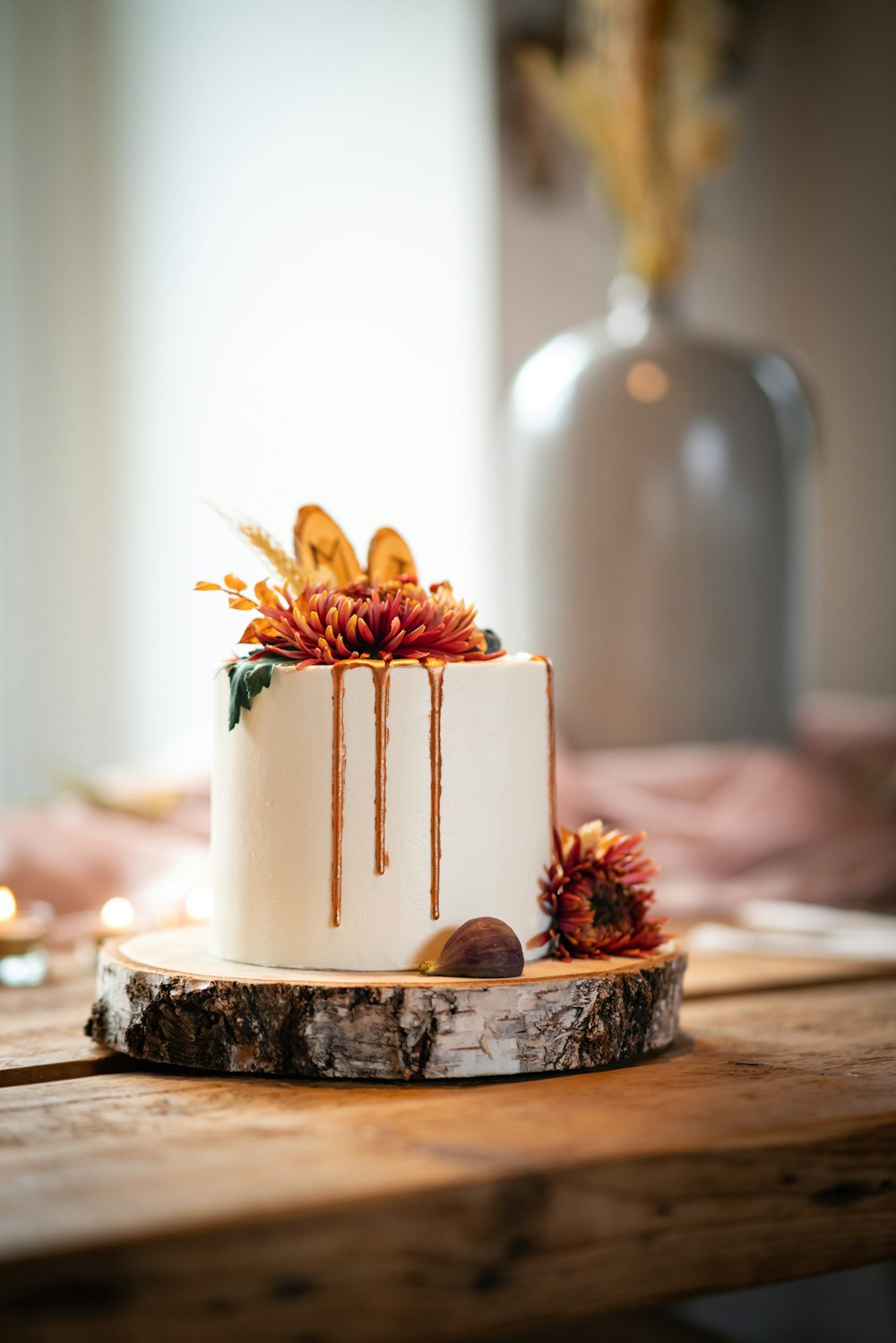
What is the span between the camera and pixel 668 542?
5.92 feet

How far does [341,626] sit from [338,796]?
0.10 metres

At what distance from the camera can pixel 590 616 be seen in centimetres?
185

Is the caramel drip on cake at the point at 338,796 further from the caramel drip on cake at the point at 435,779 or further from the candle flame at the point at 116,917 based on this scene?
the candle flame at the point at 116,917

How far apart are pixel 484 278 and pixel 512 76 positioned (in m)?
0.37

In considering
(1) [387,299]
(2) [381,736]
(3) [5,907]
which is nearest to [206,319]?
(1) [387,299]

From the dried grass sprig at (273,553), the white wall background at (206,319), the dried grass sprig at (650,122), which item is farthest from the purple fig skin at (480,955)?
the white wall background at (206,319)

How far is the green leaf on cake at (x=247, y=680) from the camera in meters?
0.82

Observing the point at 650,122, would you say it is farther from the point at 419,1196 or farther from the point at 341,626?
the point at 419,1196

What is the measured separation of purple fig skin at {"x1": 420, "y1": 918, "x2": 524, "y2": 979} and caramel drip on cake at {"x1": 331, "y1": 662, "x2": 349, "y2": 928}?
2.4 inches

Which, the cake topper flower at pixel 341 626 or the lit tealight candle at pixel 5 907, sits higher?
the cake topper flower at pixel 341 626

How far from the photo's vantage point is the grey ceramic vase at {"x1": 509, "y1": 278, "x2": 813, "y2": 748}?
1812 millimetres

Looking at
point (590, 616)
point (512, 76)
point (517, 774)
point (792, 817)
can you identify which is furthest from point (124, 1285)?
point (512, 76)

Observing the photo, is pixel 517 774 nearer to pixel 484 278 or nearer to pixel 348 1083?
pixel 348 1083

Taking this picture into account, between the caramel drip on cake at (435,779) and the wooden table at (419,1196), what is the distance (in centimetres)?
11
